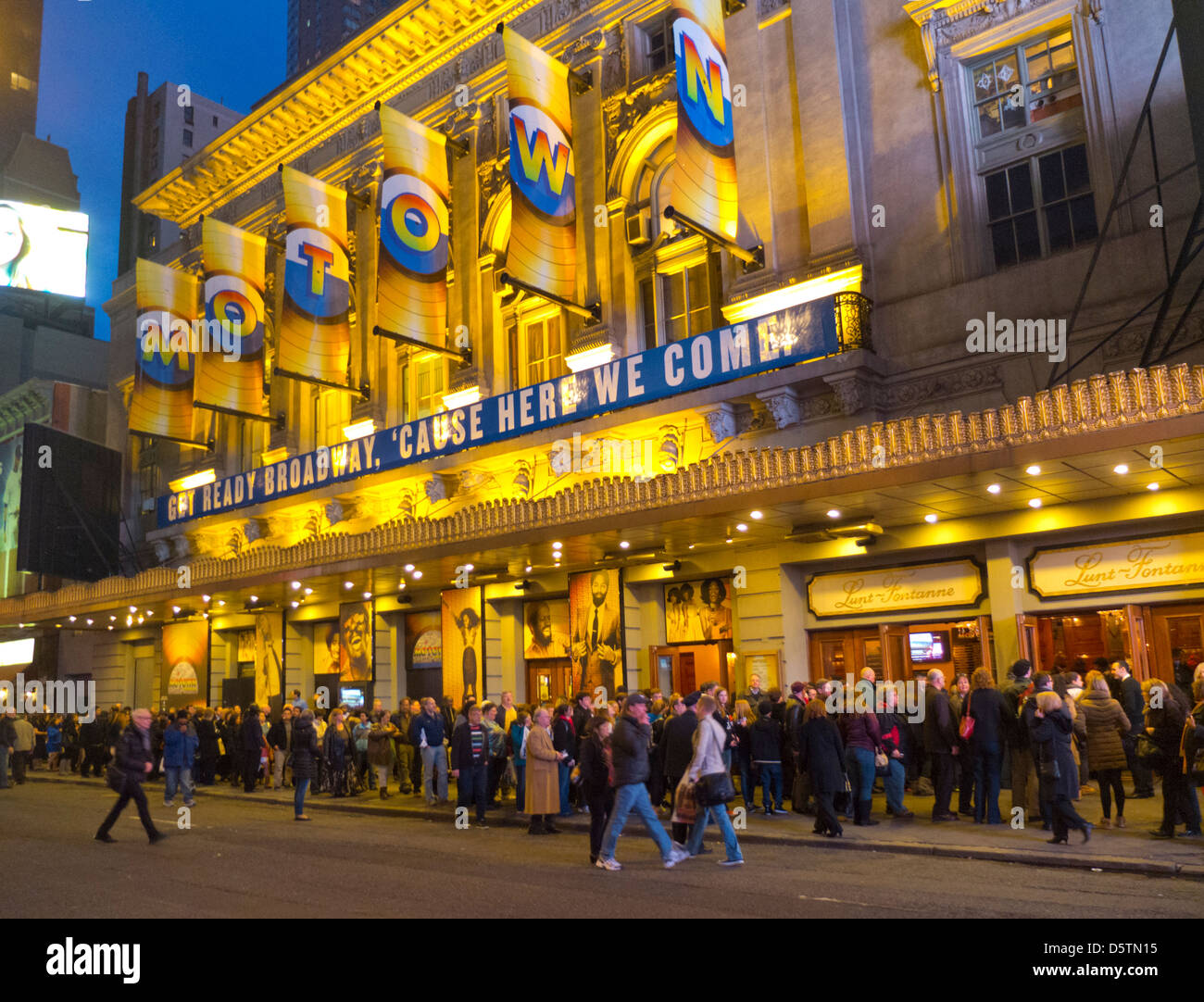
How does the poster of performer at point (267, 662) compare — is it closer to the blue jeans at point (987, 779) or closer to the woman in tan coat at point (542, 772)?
the woman in tan coat at point (542, 772)

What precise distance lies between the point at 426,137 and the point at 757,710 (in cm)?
1782

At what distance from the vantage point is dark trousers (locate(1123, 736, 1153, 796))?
13414mm

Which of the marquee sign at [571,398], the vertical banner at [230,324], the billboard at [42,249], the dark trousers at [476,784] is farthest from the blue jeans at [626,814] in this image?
the billboard at [42,249]

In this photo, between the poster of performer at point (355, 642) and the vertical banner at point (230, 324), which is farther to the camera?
the vertical banner at point (230, 324)

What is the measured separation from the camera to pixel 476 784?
48.2 ft

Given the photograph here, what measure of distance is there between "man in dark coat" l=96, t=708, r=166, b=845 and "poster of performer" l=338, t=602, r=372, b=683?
13274 mm

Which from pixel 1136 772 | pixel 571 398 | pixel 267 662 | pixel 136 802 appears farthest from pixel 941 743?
pixel 267 662

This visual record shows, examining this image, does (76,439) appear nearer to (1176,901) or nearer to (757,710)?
(757,710)

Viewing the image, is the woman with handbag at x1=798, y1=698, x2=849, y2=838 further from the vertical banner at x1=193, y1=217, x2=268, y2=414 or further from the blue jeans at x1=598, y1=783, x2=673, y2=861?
the vertical banner at x1=193, y1=217, x2=268, y2=414

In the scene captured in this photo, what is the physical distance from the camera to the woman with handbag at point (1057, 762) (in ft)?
34.2

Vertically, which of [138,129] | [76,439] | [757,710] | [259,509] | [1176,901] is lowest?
[1176,901]

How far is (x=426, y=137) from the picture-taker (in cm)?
2530

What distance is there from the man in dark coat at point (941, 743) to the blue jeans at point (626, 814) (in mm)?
4342

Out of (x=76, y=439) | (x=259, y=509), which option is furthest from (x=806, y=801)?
(x=76, y=439)
